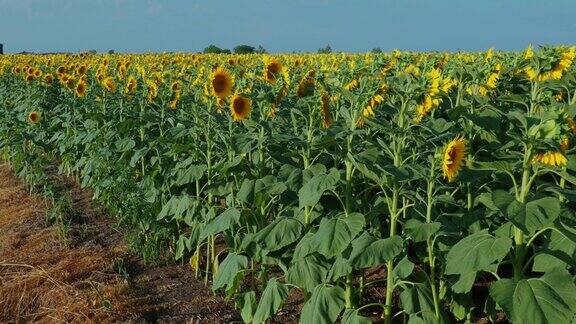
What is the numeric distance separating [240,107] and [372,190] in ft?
3.05

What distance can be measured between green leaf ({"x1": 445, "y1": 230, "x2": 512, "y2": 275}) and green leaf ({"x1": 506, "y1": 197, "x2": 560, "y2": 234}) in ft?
0.42

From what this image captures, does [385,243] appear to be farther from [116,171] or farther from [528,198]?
[116,171]

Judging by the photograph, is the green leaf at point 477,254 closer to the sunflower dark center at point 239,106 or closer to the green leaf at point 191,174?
the sunflower dark center at point 239,106

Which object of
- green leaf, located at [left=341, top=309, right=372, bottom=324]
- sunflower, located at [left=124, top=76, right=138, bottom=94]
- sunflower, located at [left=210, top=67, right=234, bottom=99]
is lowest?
green leaf, located at [left=341, top=309, right=372, bottom=324]

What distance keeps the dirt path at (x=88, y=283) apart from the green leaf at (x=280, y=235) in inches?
34.9

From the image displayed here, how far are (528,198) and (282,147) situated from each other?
1672mm

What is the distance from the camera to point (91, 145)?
6582 millimetres

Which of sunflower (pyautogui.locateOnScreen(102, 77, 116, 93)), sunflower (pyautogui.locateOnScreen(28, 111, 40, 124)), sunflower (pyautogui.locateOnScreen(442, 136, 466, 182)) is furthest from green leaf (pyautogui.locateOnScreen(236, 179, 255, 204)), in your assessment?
sunflower (pyautogui.locateOnScreen(28, 111, 40, 124))

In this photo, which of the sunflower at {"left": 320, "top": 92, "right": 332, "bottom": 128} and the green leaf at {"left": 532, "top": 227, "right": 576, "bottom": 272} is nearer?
the green leaf at {"left": 532, "top": 227, "right": 576, "bottom": 272}

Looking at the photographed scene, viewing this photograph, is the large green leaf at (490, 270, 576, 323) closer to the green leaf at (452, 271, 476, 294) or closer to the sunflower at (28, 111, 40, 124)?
the green leaf at (452, 271, 476, 294)

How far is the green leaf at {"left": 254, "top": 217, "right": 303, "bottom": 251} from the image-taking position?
3.33 metres

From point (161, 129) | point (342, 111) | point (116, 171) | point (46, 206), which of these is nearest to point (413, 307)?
point (342, 111)

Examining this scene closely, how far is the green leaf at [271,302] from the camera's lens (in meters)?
3.38

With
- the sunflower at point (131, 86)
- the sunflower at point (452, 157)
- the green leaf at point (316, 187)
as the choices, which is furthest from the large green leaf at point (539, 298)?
the sunflower at point (131, 86)
